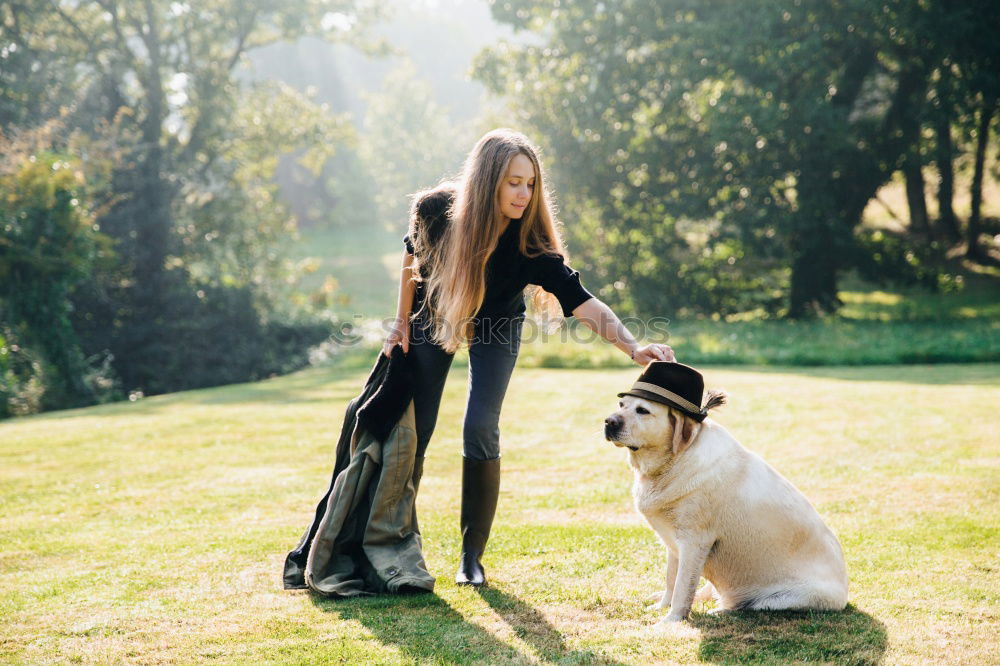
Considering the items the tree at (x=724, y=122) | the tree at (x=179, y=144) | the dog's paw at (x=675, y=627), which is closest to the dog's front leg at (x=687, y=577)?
the dog's paw at (x=675, y=627)

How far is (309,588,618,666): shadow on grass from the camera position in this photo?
10.8 feet

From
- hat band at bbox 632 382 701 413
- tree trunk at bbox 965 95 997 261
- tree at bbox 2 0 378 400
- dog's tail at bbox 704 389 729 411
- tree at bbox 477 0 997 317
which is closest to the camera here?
hat band at bbox 632 382 701 413

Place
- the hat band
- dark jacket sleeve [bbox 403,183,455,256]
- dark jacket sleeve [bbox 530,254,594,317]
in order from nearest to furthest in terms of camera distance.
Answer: the hat band, dark jacket sleeve [bbox 530,254,594,317], dark jacket sleeve [bbox 403,183,455,256]

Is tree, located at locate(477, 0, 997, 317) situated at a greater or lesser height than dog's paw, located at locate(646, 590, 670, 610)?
greater

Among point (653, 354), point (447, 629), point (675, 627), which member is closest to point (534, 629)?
point (447, 629)

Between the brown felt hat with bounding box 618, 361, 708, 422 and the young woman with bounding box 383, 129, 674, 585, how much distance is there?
0.57 ft

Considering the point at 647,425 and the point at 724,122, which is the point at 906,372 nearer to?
the point at 724,122

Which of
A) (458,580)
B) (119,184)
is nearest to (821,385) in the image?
(458,580)

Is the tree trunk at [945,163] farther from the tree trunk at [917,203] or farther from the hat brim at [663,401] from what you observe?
the hat brim at [663,401]

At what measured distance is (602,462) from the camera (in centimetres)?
736

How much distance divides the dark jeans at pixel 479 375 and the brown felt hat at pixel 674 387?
2.59 ft

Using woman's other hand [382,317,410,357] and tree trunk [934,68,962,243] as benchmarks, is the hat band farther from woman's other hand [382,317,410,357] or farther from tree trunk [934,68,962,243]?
tree trunk [934,68,962,243]

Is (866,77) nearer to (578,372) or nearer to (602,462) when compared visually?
(578,372)

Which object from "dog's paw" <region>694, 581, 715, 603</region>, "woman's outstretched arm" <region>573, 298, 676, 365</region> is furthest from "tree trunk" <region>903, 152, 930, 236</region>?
"woman's outstretched arm" <region>573, 298, 676, 365</region>
